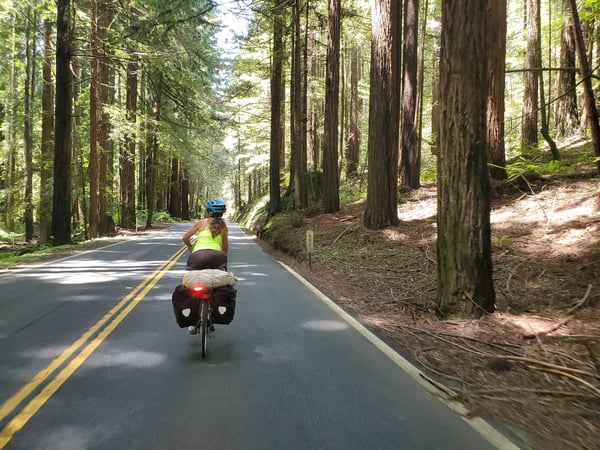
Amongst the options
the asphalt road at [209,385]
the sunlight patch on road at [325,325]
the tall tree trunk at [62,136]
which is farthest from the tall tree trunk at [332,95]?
the sunlight patch on road at [325,325]

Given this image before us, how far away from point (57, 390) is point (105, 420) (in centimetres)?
89

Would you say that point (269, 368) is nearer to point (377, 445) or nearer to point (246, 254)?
point (377, 445)

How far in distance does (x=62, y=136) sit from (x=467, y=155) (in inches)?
684

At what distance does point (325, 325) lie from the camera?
258 inches

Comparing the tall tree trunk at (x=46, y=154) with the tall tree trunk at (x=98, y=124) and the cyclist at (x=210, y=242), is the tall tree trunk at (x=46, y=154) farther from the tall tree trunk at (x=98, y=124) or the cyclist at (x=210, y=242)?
the cyclist at (x=210, y=242)

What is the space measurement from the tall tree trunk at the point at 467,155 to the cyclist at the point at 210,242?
3.21 metres

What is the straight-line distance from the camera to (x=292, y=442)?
318 cm

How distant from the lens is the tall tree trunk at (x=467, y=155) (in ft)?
20.1

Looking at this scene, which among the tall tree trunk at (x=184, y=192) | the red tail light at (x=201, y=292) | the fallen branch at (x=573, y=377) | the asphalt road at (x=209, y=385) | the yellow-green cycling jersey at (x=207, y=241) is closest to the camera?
the asphalt road at (x=209, y=385)

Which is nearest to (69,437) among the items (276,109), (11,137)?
(276,109)

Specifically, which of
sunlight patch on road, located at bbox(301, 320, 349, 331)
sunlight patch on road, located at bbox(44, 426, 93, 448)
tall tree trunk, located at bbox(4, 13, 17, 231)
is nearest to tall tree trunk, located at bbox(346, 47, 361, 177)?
tall tree trunk, located at bbox(4, 13, 17, 231)

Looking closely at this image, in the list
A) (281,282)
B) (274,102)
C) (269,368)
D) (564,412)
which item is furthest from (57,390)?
(274,102)

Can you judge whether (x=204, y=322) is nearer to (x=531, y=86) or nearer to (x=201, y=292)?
(x=201, y=292)

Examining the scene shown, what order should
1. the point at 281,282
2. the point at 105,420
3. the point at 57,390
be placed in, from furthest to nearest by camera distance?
the point at 281,282
the point at 57,390
the point at 105,420
